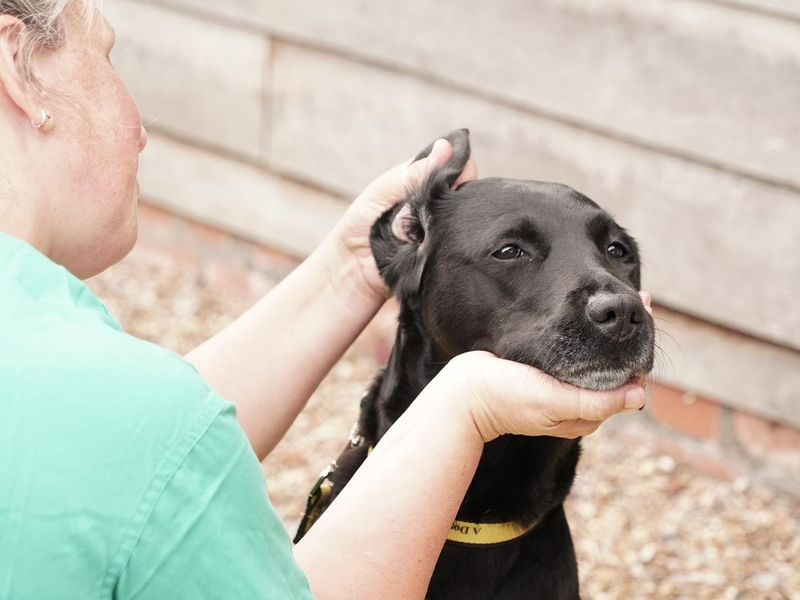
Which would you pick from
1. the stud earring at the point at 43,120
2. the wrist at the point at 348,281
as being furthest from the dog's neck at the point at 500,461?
the stud earring at the point at 43,120

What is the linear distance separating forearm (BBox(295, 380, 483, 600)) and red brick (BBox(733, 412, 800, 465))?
2.31 metres

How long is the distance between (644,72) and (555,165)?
1.60 ft

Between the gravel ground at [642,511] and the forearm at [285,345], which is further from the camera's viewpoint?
the gravel ground at [642,511]

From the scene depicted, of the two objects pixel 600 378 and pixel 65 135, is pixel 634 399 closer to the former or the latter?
pixel 600 378

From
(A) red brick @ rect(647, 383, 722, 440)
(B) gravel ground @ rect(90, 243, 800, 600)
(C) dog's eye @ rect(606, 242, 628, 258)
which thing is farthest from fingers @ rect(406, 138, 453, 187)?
(A) red brick @ rect(647, 383, 722, 440)

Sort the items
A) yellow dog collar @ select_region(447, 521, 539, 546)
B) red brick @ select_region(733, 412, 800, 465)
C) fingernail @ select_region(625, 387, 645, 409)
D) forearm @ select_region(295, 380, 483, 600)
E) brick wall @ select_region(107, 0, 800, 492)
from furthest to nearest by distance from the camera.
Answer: red brick @ select_region(733, 412, 800, 465) → brick wall @ select_region(107, 0, 800, 492) → yellow dog collar @ select_region(447, 521, 539, 546) → fingernail @ select_region(625, 387, 645, 409) → forearm @ select_region(295, 380, 483, 600)

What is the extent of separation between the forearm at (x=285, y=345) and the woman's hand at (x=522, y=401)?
62 cm

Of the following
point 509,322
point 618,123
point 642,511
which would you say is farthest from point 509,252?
point 642,511

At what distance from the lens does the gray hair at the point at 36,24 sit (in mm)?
1692

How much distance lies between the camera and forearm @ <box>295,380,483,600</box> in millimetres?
1802

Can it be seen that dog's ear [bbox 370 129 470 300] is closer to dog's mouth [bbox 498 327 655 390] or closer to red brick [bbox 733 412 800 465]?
dog's mouth [bbox 498 327 655 390]

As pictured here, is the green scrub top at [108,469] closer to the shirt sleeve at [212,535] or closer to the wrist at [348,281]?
the shirt sleeve at [212,535]

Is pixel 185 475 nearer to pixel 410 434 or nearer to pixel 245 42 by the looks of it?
pixel 410 434

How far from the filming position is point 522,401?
6.19 ft
